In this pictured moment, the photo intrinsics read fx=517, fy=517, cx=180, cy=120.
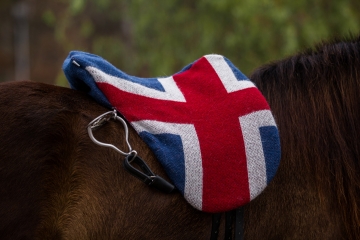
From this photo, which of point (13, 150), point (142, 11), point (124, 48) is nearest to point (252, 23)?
point (142, 11)

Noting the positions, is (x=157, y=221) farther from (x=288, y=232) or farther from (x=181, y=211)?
(x=288, y=232)

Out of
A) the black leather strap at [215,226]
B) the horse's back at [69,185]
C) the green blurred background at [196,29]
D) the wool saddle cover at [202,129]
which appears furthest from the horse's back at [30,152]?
the green blurred background at [196,29]

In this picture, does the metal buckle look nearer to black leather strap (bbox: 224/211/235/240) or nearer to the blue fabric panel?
the blue fabric panel

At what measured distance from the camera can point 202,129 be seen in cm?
159

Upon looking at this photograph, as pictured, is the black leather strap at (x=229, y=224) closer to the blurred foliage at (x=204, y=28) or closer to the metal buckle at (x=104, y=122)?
the metal buckle at (x=104, y=122)

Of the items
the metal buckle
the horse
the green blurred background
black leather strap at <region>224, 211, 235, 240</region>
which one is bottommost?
the green blurred background

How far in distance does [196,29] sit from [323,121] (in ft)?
16.1

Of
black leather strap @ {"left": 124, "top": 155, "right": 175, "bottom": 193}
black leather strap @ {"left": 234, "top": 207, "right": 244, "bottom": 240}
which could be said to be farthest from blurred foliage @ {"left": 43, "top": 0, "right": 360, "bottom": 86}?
black leather strap @ {"left": 124, "top": 155, "right": 175, "bottom": 193}

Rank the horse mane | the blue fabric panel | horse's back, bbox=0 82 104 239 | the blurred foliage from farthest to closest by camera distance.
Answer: the blurred foliage < the horse mane < the blue fabric panel < horse's back, bbox=0 82 104 239

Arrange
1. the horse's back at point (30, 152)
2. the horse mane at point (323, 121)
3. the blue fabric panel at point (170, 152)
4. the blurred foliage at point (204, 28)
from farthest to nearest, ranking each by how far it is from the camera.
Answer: the blurred foliage at point (204, 28) → the horse mane at point (323, 121) → the blue fabric panel at point (170, 152) → the horse's back at point (30, 152)

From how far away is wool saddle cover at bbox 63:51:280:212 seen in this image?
155 cm

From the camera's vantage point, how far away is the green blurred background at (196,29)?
5.76 metres

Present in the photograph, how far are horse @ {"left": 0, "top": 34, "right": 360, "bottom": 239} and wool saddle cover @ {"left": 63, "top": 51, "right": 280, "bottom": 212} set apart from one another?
0.06 m

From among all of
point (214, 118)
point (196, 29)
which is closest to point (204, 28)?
point (196, 29)
